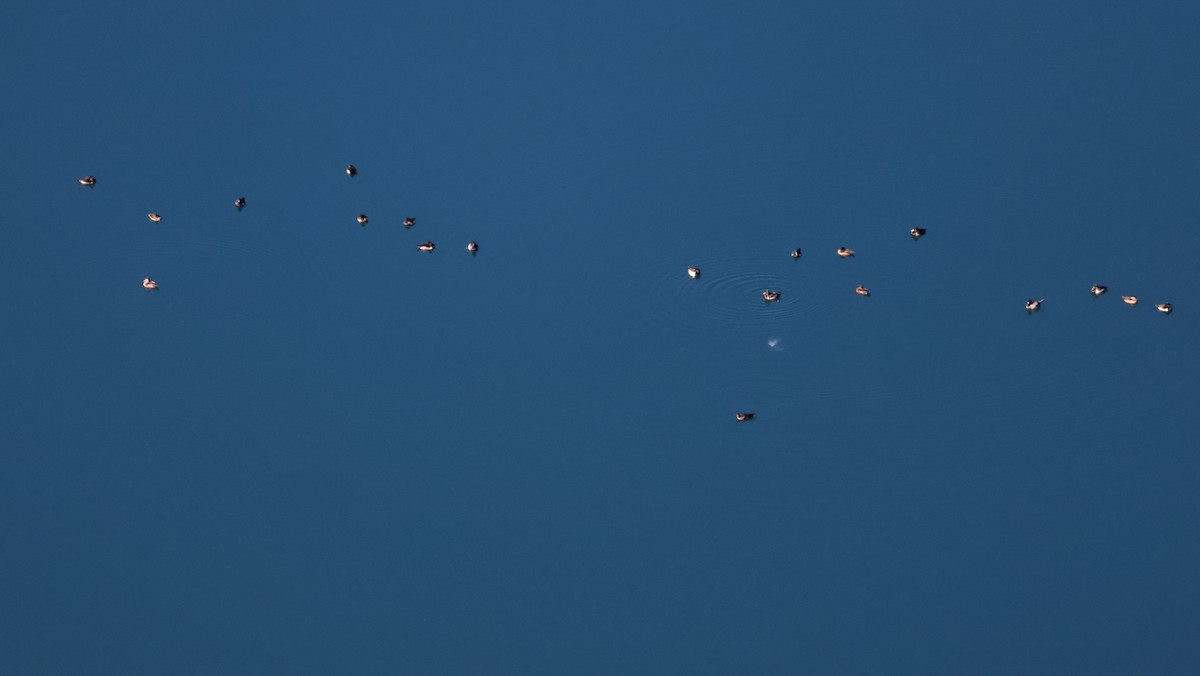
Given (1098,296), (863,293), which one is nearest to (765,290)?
(863,293)

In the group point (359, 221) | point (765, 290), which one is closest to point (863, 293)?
point (765, 290)

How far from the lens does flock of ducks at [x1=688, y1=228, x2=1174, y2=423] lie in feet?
29.5

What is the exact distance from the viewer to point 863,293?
29.9 feet

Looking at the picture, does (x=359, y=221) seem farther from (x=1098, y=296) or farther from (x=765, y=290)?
(x=1098, y=296)

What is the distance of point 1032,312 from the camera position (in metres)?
9.08

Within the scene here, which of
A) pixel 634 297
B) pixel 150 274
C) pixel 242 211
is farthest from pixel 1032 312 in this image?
pixel 150 274

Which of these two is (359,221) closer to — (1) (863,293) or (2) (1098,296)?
(1) (863,293)

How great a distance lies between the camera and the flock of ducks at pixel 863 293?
8.99m

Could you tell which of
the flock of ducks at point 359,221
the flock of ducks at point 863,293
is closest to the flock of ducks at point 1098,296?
the flock of ducks at point 863,293

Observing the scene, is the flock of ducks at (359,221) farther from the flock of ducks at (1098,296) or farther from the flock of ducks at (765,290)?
the flock of ducks at (1098,296)

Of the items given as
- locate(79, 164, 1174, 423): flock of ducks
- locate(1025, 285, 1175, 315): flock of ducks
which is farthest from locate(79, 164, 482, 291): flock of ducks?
locate(1025, 285, 1175, 315): flock of ducks

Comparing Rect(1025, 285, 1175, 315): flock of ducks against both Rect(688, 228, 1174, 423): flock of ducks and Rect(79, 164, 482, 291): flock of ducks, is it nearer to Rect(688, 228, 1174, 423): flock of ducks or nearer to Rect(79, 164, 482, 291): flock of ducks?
Rect(688, 228, 1174, 423): flock of ducks

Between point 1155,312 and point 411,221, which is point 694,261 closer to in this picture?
point 411,221

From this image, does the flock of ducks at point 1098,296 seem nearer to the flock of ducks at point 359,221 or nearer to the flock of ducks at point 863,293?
the flock of ducks at point 863,293
